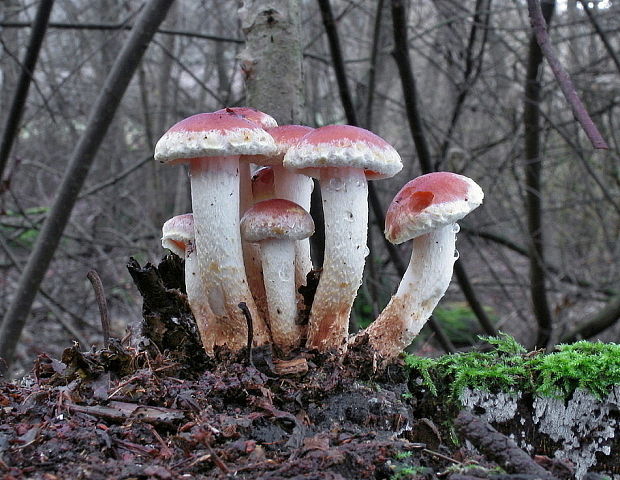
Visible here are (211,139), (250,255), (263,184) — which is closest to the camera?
(211,139)

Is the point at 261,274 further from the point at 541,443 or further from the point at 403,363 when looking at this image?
the point at 541,443

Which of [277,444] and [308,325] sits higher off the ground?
[308,325]

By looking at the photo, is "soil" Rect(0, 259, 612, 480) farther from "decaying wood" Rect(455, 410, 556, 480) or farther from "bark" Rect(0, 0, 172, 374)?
"bark" Rect(0, 0, 172, 374)

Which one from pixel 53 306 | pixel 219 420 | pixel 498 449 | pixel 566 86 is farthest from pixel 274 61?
pixel 53 306

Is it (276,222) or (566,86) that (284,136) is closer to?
(276,222)

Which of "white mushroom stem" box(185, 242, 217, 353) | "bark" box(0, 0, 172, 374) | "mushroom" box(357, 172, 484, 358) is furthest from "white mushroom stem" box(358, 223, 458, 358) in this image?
"bark" box(0, 0, 172, 374)

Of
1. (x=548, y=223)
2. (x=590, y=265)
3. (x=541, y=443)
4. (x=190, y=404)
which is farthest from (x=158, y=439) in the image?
(x=590, y=265)
